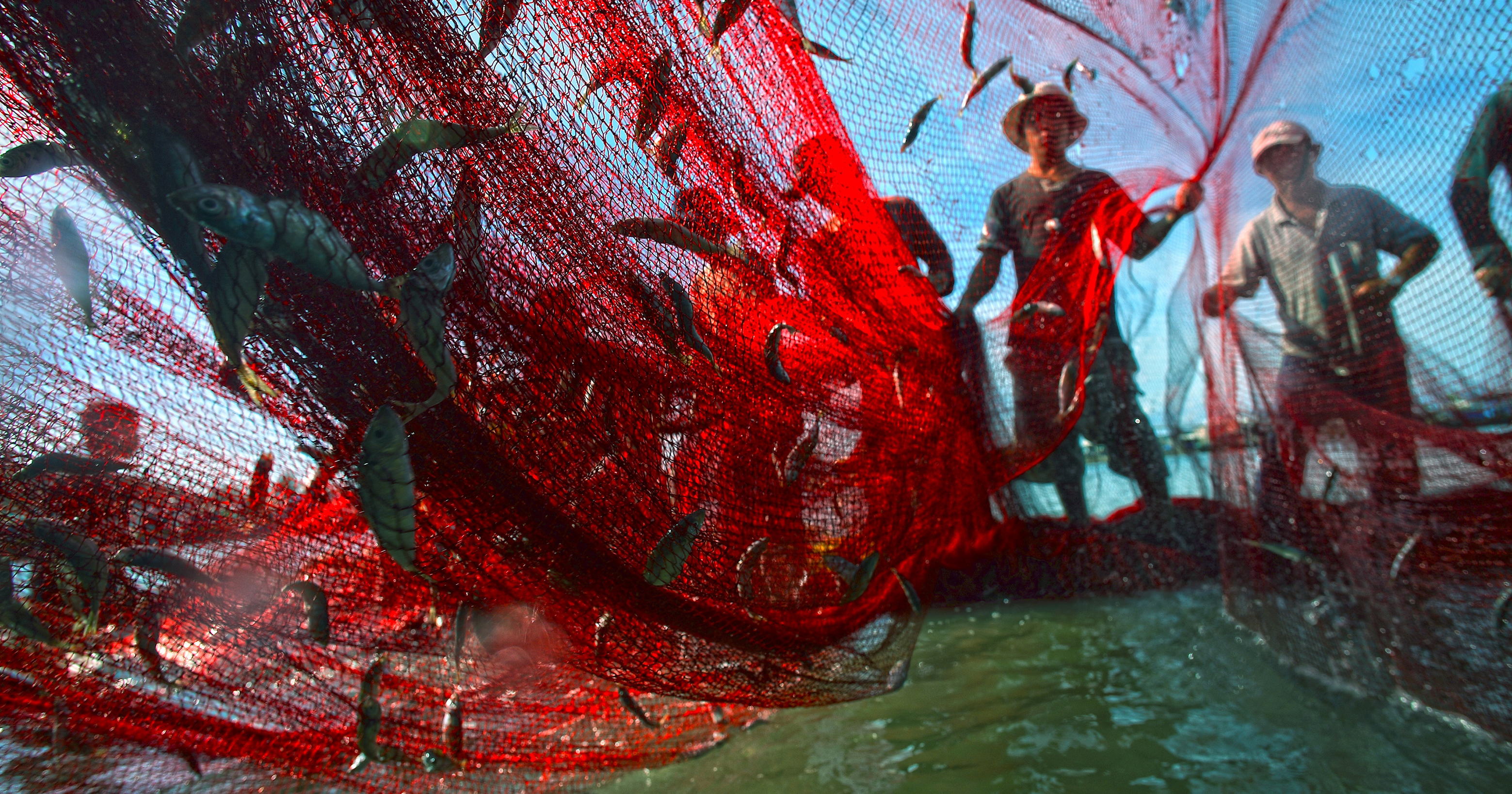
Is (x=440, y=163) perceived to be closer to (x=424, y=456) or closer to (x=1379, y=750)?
(x=424, y=456)

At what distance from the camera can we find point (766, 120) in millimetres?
2613

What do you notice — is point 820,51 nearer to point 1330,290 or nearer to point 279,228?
point 279,228

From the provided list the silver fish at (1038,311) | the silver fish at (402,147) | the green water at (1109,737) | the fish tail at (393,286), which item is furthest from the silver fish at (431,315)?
the silver fish at (1038,311)

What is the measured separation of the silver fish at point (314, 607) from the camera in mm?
2182

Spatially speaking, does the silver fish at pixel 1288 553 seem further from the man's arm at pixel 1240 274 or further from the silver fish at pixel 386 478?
the silver fish at pixel 386 478

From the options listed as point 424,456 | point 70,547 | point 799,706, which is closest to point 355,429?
point 424,456

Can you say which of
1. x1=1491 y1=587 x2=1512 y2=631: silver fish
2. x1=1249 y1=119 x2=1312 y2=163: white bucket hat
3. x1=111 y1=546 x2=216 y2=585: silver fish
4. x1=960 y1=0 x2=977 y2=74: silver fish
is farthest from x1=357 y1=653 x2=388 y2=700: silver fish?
x1=1249 y1=119 x2=1312 y2=163: white bucket hat

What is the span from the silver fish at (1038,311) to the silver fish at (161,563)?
348cm

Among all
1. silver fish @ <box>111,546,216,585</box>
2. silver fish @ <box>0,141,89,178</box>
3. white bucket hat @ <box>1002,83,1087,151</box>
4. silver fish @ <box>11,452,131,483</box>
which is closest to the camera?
silver fish @ <box>0,141,89,178</box>

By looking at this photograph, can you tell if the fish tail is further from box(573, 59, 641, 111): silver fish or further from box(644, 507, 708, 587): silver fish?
box(644, 507, 708, 587): silver fish

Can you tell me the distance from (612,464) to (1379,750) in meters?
3.07

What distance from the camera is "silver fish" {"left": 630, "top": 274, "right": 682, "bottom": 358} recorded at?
6.73 feet

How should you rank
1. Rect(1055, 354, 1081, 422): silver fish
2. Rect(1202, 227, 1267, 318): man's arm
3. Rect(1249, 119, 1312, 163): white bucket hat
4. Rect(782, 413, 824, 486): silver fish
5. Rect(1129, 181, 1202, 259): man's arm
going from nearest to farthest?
Rect(782, 413, 824, 486): silver fish
Rect(1055, 354, 1081, 422): silver fish
Rect(1249, 119, 1312, 163): white bucket hat
Rect(1202, 227, 1267, 318): man's arm
Rect(1129, 181, 1202, 259): man's arm

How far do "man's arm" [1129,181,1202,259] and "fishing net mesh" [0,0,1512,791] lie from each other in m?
0.98
